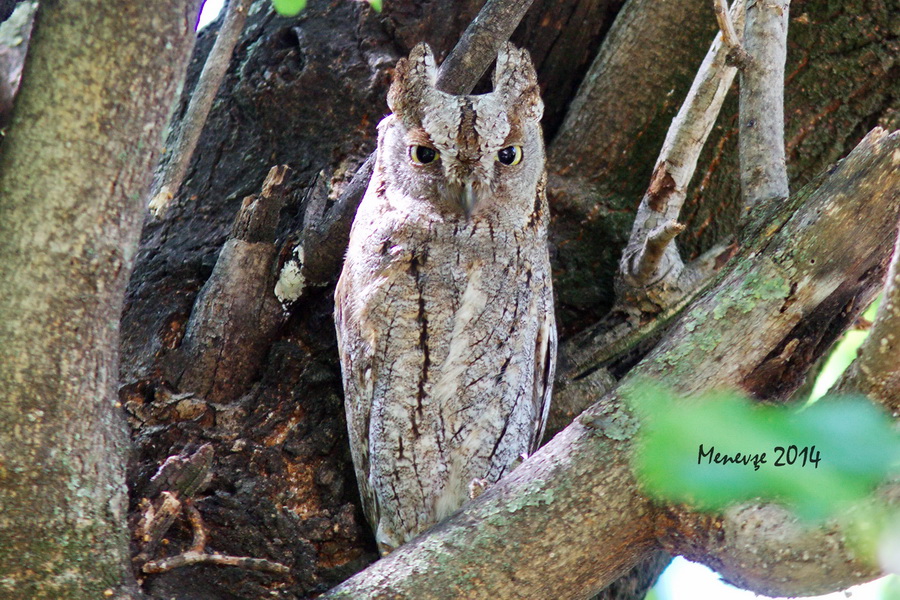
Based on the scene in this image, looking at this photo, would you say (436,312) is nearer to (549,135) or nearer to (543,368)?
(543,368)

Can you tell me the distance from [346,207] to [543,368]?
66 cm

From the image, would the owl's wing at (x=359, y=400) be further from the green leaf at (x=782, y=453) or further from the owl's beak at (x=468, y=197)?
the green leaf at (x=782, y=453)

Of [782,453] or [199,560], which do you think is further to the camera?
[199,560]

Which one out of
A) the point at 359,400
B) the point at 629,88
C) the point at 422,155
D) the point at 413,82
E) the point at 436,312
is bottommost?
the point at 359,400

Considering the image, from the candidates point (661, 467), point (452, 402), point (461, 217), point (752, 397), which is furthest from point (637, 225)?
point (661, 467)

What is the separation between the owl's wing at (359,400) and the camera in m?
2.00

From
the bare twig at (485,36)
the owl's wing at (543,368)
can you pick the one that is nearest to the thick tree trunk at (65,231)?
the bare twig at (485,36)

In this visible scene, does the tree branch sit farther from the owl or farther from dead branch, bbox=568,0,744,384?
the owl

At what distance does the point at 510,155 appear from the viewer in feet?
7.00

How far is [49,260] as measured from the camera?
1194mm

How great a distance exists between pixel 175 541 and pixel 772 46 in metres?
1.74

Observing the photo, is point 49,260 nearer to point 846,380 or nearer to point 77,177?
point 77,177

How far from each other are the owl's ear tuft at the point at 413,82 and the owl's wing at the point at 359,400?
503mm

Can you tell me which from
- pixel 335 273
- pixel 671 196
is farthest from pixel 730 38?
pixel 335 273
